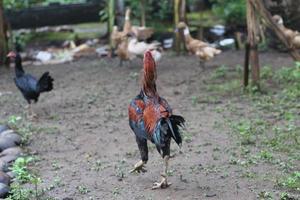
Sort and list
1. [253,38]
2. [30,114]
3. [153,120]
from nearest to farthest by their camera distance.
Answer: [153,120]
[30,114]
[253,38]

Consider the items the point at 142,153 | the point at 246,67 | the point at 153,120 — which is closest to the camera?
the point at 153,120

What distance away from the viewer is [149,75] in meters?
5.93

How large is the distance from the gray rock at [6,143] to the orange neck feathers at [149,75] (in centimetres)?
228

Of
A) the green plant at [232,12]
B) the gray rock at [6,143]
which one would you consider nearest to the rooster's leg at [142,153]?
the gray rock at [6,143]

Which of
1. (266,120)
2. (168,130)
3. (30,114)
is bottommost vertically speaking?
(30,114)

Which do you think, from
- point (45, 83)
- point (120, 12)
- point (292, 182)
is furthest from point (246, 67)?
point (120, 12)

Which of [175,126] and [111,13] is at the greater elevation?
[175,126]

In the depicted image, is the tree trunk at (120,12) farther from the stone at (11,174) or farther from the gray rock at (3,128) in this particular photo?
the stone at (11,174)

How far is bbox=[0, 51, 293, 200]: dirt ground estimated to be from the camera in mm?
6039

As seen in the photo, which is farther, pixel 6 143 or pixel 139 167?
pixel 6 143

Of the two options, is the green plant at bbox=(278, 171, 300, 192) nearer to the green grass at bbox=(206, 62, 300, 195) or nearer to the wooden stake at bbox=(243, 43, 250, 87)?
the green grass at bbox=(206, 62, 300, 195)

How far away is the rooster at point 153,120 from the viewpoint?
5.59 m

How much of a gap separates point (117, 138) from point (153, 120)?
2378 mm

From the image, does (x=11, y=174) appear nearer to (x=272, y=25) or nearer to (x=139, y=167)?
(x=139, y=167)
